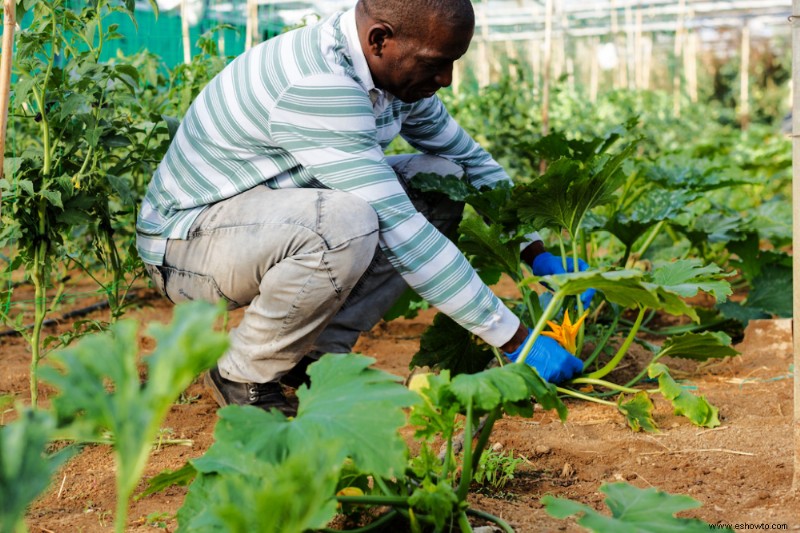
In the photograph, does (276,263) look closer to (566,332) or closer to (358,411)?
(566,332)

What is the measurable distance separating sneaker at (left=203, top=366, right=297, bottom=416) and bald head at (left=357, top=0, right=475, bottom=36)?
1042 mm

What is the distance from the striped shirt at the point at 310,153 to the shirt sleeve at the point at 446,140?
0.62ft

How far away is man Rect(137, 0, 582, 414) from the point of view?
2.15m

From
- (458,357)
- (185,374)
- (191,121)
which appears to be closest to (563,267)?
(458,357)

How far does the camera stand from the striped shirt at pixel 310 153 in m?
2.14

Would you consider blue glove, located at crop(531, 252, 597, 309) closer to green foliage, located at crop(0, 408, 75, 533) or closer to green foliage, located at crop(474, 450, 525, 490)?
green foliage, located at crop(474, 450, 525, 490)

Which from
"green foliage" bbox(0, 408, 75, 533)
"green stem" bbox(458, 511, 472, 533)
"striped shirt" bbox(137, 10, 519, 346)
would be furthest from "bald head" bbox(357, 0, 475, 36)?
"green foliage" bbox(0, 408, 75, 533)

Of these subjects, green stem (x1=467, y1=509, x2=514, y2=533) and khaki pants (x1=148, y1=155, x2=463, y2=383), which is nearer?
green stem (x1=467, y1=509, x2=514, y2=533)

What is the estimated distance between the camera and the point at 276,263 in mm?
2293

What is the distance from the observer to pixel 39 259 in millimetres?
2328

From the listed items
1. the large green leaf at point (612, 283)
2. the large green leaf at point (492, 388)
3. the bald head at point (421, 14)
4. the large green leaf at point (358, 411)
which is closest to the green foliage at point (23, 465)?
the large green leaf at point (358, 411)

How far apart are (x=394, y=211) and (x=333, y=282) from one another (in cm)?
25

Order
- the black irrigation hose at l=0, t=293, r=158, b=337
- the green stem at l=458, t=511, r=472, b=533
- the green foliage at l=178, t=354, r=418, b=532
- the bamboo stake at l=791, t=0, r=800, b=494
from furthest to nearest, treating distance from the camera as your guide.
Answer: the black irrigation hose at l=0, t=293, r=158, b=337 → the bamboo stake at l=791, t=0, r=800, b=494 → the green stem at l=458, t=511, r=472, b=533 → the green foliage at l=178, t=354, r=418, b=532

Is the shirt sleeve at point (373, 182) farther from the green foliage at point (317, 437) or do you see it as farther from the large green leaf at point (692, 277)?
the green foliage at point (317, 437)
